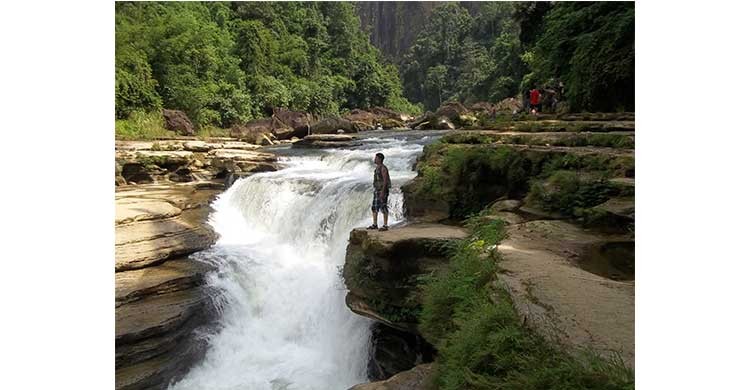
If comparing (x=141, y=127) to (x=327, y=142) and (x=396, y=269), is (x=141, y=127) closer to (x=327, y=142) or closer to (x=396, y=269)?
(x=327, y=142)

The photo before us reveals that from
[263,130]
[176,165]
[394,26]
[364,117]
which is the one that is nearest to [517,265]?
[176,165]

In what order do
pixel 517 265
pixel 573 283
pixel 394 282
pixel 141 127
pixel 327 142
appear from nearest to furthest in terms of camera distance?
pixel 573 283 → pixel 517 265 → pixel 394 282 → pixel 141 127 → pixel 327 142

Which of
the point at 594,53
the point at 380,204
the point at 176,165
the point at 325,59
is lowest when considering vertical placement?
the point at 380,204

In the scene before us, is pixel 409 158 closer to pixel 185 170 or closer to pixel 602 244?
pixel 185 170

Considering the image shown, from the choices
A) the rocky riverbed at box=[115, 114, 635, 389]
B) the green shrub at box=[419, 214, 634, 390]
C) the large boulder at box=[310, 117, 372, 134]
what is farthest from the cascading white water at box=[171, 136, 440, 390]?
the large boulder at box=[310, 117, 372, 134]

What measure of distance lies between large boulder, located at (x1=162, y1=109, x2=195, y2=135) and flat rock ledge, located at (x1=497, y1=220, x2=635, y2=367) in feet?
55.9

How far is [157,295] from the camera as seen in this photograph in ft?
20.1

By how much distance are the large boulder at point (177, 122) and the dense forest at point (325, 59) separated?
53 centimetres

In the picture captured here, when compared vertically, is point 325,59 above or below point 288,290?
above

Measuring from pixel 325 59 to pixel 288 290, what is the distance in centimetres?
3166

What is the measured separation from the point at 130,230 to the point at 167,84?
1515 cm

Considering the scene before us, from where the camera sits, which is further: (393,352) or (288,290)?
(288,290)

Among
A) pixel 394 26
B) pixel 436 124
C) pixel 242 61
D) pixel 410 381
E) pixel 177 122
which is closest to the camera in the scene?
pixel 410 381

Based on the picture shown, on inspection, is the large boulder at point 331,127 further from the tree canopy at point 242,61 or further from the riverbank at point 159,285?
the riverbank at point 159,285
